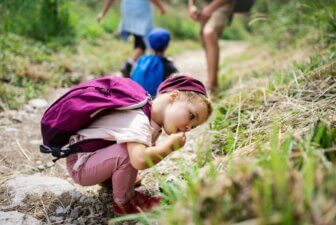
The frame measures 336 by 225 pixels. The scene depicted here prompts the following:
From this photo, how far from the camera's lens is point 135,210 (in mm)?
1923

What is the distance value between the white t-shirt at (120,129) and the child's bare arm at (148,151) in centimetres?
3

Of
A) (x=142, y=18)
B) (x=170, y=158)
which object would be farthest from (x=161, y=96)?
(x=142, y=18)

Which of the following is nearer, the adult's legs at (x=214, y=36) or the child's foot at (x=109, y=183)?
the child's foot at (x=109, y=183)

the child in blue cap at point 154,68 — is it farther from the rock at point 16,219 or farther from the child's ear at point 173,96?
the rock at point 16,219

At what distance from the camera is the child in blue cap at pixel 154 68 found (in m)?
3.39

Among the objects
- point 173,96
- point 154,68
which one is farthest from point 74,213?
point 154,68

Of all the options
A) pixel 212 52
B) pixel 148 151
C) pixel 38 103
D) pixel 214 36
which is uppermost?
pixel 148 151

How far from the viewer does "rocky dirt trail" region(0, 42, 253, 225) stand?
6.28 feet

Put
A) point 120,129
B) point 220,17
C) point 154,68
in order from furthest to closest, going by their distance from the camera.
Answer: point 220,17, point 154,68, point 120,129

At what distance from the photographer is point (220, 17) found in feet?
13.8

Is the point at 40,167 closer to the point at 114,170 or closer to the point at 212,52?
the point at 114,170

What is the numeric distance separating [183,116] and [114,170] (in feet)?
1.32

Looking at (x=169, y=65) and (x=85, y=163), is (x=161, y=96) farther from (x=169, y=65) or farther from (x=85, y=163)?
(x=169, y=65)

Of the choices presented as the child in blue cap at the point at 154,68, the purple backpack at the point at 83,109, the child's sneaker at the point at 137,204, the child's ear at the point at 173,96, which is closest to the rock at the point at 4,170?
the purple backpack at the point at 83,109
